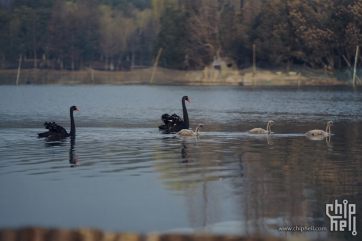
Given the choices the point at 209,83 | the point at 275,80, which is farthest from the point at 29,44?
the point at 275,80

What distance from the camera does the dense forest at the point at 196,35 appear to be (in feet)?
303

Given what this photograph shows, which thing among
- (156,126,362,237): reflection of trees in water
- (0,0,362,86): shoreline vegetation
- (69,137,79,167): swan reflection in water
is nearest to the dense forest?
(0,0,362,86): shoreline vegetation

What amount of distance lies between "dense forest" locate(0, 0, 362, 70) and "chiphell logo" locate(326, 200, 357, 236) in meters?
79.6

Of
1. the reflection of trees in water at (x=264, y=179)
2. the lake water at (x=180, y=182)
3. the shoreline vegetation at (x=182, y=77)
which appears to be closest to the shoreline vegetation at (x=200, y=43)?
the shoreline vegetation at (x=182, y=77)

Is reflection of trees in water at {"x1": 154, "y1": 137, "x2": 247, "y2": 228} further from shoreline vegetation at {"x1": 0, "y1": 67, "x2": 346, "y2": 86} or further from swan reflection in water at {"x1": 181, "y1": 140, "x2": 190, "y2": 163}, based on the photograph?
shoreline vegetation at {"x1": 0, "y1": 67, "x2": 346, "y2": 86}

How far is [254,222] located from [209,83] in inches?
4119

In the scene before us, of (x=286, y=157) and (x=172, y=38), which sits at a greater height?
(x=172, y=38)

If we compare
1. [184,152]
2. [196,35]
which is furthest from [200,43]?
[184,152]

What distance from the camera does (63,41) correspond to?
157375mm

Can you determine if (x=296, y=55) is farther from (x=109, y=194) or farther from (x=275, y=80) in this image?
(x=109, y=194)

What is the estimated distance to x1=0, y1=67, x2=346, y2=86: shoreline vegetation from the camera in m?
98.9

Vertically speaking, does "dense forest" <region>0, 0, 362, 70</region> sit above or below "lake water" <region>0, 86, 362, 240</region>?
above

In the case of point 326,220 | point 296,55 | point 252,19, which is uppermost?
point 252,19

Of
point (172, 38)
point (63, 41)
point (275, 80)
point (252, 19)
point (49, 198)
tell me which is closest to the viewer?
point (49, 198)
